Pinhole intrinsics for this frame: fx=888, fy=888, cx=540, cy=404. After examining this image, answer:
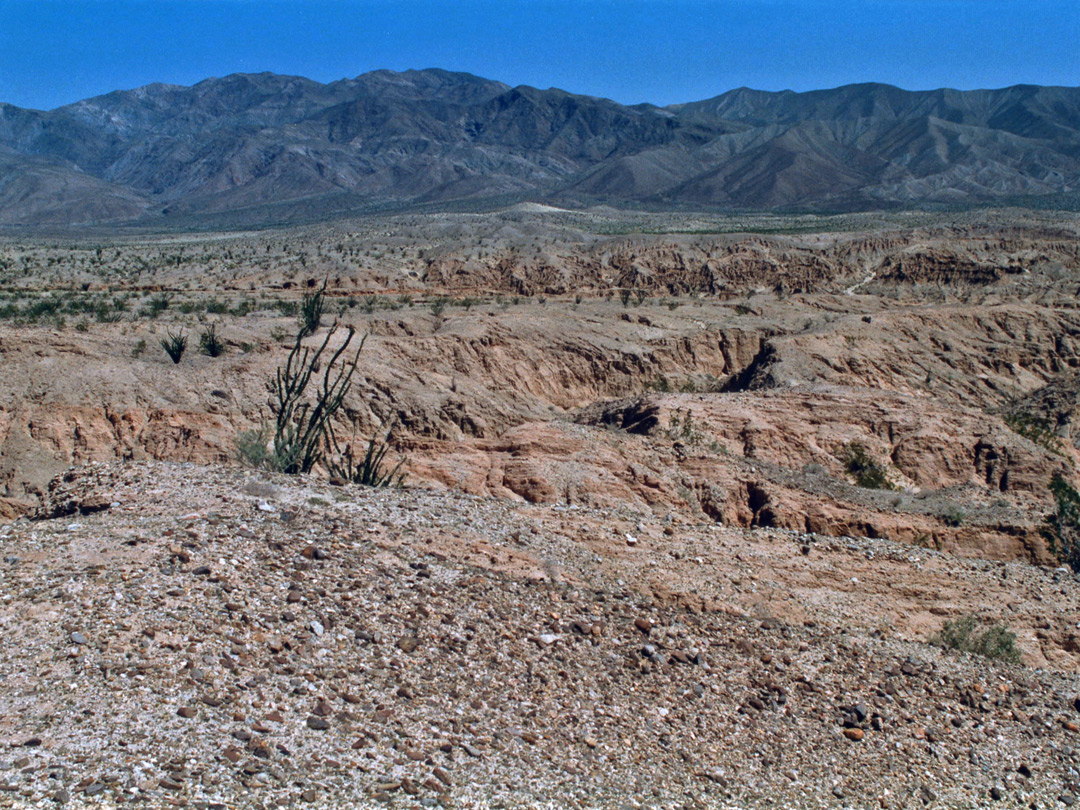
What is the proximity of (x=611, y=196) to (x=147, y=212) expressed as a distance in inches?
2232

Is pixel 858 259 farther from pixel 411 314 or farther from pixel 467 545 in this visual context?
pixel 467 545

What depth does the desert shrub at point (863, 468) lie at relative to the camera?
1478 centimetres

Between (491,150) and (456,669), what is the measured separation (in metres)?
132

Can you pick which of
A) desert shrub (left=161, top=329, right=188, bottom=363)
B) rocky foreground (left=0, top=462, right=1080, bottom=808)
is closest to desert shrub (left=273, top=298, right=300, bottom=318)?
desert shrub (left=161, top=329, right=188, bottom=363)

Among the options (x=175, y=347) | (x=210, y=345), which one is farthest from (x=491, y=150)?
(x=175, y=347)

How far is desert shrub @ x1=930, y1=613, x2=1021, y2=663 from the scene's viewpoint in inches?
322

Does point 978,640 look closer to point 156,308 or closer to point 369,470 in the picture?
point 369,470

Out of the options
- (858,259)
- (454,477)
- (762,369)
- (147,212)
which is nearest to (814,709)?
(454,477)

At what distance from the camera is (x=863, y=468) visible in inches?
601

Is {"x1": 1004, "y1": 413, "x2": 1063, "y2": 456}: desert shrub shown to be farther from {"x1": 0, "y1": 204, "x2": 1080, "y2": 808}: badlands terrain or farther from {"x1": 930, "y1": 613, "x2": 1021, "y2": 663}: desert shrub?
{"x1": 930, "y1": 613, "x2": 1021, "y2": 663}: desert shrub

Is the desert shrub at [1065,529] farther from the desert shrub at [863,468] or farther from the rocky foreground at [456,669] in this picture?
the desert shrub at [863,468]

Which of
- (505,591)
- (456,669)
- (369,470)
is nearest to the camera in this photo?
(456,669)

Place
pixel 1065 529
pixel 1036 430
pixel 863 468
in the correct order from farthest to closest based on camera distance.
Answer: pixel 1036 430 → pixel 863 468 → pixel 1065 529

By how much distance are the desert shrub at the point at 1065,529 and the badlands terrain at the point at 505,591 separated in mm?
145
